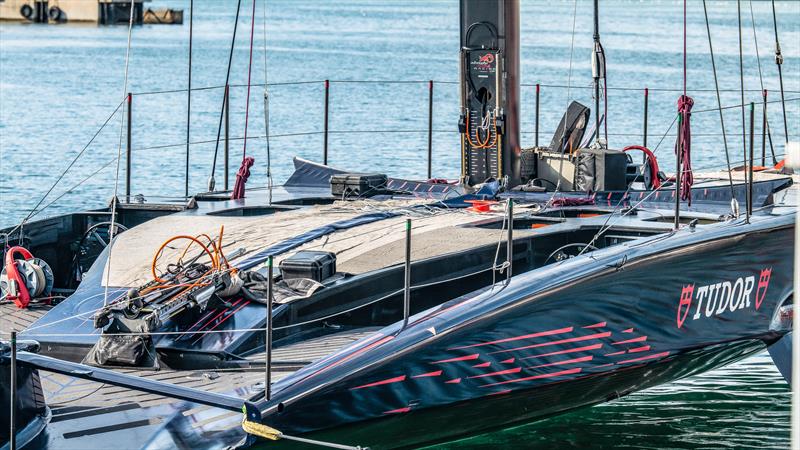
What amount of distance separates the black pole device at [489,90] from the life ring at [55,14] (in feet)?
279

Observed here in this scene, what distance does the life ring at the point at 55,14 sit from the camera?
92.5 metres

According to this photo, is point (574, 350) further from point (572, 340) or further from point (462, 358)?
point (462, 358)

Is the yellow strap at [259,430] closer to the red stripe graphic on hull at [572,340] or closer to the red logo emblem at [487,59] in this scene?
the red stripe graphic on hull at [572,340]

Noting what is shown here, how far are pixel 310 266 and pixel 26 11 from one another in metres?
88.5

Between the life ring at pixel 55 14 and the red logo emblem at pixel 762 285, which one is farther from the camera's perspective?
the life ring at pixel 55 14

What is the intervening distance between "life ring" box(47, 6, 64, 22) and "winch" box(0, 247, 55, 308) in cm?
8680

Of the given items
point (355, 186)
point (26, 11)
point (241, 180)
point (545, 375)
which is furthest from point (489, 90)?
point (26, 11)

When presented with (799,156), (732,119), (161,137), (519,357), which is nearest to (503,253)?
(519,357)

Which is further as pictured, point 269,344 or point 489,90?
point 489,90

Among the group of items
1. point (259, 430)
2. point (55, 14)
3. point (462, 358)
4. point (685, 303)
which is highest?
point (55, 14)

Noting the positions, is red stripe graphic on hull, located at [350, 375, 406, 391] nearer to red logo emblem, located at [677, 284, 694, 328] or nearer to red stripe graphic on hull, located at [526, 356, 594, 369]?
red stripe graphic on hull, located at [526, 356, 594, 369]

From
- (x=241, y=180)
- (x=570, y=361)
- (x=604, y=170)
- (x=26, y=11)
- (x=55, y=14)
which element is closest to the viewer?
(x=570, y=361)

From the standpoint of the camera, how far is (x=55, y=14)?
92500 millimetres

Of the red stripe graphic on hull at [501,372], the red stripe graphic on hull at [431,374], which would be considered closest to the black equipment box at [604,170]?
the red stripe graphic on hull at [501,372]
